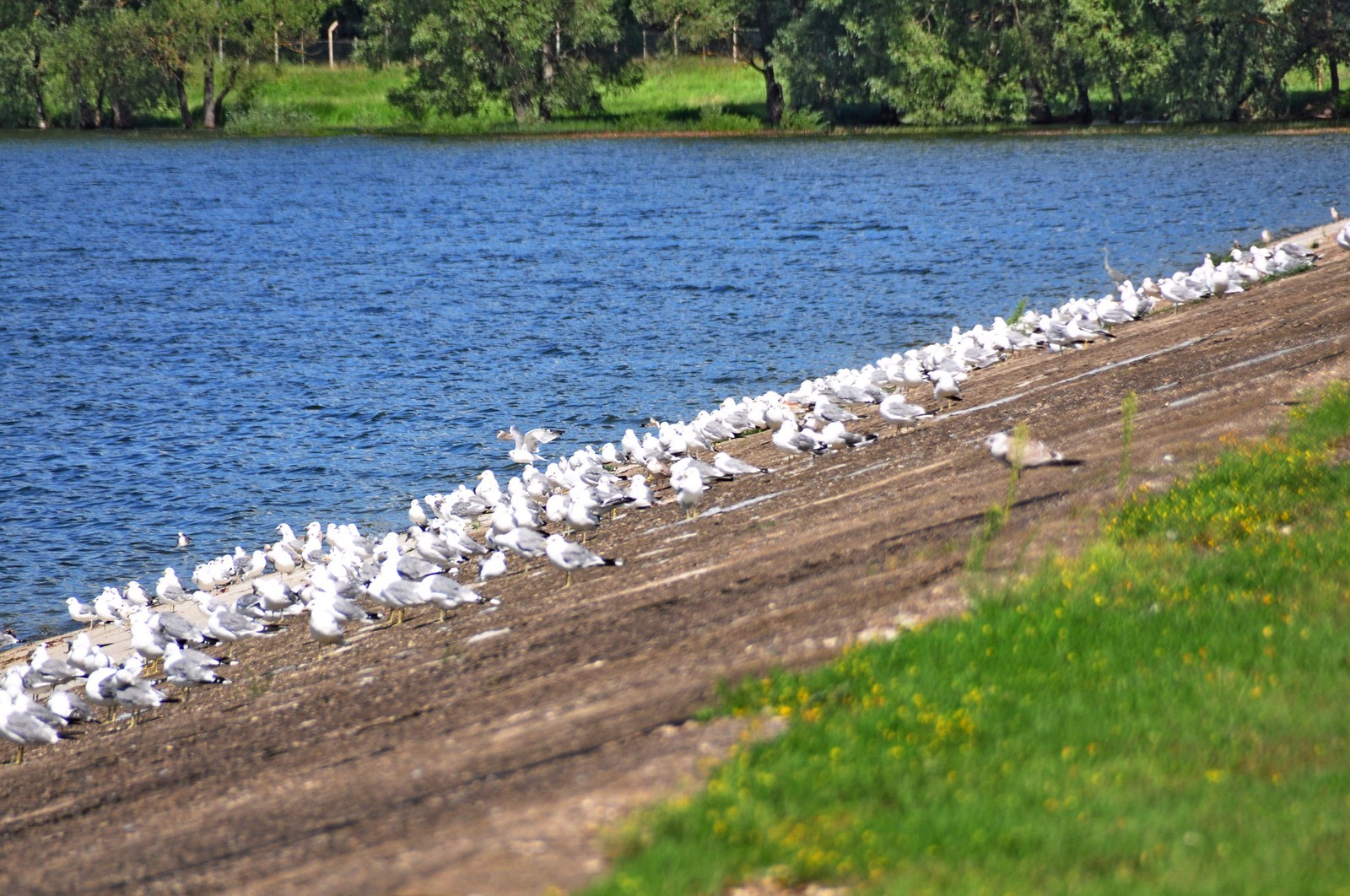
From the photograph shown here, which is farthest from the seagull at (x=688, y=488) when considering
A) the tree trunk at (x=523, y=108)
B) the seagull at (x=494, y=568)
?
the tree trunk at (x=523, y=108)

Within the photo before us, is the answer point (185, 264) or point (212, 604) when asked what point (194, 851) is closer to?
point (212, 604)

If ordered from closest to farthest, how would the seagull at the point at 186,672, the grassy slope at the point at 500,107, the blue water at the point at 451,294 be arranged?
the seagull at the point at 186,672
the blue water at the point at 451,294
the grassy slope at the point at 500,107

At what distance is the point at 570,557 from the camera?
12031 millimetres

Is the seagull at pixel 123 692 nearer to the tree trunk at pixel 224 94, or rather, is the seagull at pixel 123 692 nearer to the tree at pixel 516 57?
the tree at pixel 516 57

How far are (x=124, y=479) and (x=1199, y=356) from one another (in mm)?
14672

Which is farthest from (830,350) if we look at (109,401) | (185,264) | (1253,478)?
(185,264)

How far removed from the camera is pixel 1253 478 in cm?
1013

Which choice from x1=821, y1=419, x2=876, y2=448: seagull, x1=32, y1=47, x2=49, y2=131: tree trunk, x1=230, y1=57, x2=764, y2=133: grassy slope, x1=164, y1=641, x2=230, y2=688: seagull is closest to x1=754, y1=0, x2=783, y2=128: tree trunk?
x1=230, y1=57, x2=764, y2=133: grassy slope

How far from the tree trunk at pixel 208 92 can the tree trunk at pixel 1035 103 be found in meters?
49.9

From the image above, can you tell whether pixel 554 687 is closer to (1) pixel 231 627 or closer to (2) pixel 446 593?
(2) pixel 446 593

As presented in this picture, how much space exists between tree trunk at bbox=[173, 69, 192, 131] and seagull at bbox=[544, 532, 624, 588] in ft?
282

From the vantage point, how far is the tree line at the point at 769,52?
216 ft

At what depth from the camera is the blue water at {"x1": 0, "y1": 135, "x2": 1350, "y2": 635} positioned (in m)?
20.9

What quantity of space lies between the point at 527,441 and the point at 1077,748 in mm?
14476
